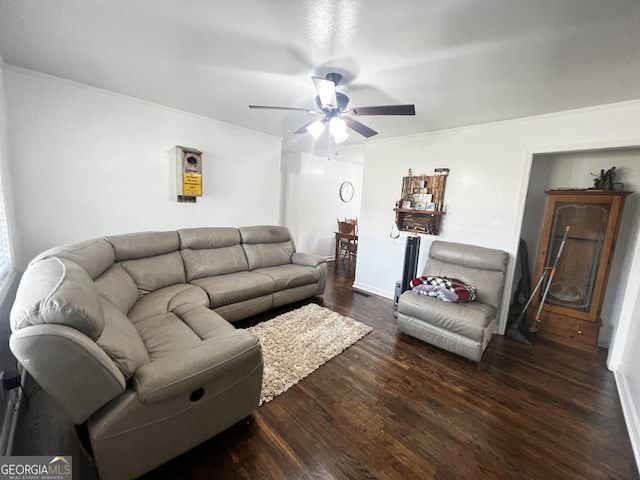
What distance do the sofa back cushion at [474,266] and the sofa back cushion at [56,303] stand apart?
2934mm

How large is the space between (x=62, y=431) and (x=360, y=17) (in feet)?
9.15

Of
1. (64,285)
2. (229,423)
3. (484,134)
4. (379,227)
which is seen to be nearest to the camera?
(64,285)

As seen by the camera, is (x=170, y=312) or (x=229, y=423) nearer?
(x=229, y=423)

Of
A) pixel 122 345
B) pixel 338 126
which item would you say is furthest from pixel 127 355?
pixel 338 126

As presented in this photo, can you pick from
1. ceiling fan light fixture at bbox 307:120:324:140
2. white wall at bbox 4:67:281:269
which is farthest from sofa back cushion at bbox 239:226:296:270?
ceiling fan light fixture at bbox 307:120:324:140

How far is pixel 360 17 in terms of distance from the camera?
1.32 meters

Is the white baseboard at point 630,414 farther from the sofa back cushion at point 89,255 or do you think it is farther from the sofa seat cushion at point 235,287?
the sofa back cushion at point 89,255

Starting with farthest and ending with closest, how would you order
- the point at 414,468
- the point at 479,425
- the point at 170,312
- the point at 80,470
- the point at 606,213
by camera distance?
1. the point at 606,213
2. the point at 170,312
3. the point at 479,425
4. the point at 414,468
5. the point at 80,470

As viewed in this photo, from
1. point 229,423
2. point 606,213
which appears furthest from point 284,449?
point 606,213

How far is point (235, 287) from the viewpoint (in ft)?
8.71

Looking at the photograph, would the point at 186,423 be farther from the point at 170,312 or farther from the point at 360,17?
the point at 360,17

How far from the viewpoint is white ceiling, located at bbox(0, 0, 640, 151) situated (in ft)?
4.20

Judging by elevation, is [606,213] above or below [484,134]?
below

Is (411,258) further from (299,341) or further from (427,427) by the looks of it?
(427,427)
